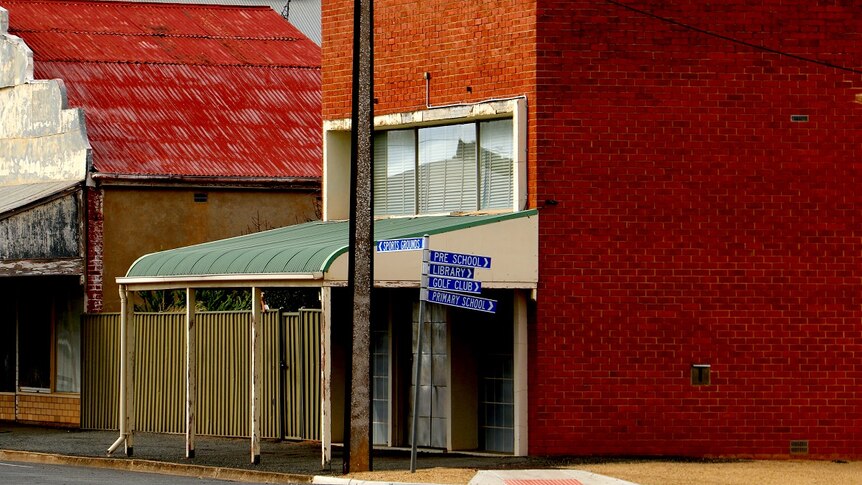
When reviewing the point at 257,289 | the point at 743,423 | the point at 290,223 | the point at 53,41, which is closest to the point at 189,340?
the point at 257,289

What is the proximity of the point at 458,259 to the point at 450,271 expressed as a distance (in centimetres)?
16

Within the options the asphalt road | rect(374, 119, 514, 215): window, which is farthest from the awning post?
rect(374, 119, 514, 215): window

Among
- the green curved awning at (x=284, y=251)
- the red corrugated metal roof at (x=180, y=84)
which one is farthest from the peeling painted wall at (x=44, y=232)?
the green curved awning at (x=284, y=251)

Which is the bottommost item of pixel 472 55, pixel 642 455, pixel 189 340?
pixel 642 455

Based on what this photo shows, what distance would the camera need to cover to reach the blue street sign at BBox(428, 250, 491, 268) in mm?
18172

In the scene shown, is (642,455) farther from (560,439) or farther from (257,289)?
(257,289)

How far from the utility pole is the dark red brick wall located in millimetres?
2943

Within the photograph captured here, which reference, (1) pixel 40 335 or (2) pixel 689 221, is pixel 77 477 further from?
(1) pixel 40 335

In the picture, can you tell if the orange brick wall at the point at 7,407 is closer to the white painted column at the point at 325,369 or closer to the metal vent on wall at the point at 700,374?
the white painted column at the point at 325,369

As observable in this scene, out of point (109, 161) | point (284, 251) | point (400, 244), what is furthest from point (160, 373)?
point (400, 244)

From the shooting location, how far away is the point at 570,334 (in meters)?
21.2

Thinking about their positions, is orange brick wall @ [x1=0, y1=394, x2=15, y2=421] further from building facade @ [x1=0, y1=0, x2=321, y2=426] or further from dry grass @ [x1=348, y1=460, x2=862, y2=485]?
dry grass @ [x1=348, y1=460, x2=862, y2=485]

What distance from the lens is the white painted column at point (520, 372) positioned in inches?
837

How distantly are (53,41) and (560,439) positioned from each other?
15.3 meters
